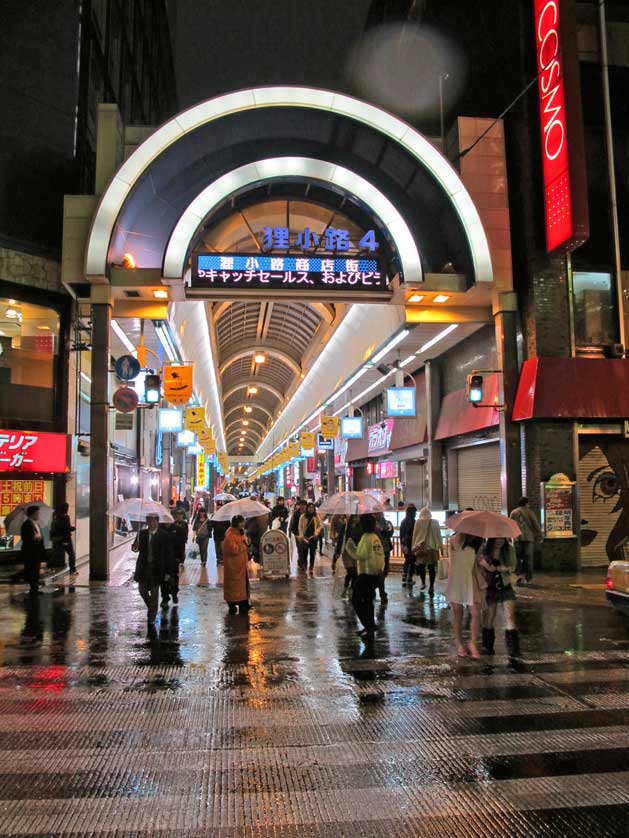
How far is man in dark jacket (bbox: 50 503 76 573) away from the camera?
51.1ft

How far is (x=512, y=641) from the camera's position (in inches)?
353

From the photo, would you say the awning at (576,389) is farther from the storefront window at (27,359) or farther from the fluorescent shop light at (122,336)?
the storefront window at (27,359)

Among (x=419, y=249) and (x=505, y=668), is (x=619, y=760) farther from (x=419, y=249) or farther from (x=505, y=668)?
(x=419, y=249)

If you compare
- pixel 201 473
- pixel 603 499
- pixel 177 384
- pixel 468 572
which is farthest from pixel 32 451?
pixel 201 473

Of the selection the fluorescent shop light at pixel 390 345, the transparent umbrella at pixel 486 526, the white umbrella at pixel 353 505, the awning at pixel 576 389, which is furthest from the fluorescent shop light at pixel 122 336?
the transparent umbrella at pixel 486 526

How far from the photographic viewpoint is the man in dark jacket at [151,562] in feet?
34.0

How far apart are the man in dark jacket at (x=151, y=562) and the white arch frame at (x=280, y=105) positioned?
22.9 feet

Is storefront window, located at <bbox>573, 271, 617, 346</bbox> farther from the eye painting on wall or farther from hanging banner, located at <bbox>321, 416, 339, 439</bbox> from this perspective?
hanging banner, located at <bbox>321, 416, 339, 439</bbox>

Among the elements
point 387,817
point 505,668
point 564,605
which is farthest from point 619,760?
point 564,605

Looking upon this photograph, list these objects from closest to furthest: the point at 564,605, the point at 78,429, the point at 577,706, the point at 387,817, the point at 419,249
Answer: the point at 387,817, the point at 577,706, the point at 564,605, the point at 419,249, the point at 78,429

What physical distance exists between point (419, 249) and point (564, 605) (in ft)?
28.8

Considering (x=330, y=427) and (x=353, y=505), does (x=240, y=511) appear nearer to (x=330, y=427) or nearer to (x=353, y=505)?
(x=353, y=505)

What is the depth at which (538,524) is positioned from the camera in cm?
1438

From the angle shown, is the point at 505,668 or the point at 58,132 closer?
the point at 505,668
